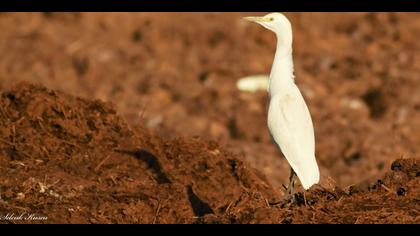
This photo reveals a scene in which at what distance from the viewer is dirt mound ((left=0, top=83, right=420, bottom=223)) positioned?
307 inches

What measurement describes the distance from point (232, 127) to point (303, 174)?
7.61m

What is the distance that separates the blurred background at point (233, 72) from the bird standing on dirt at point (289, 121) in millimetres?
4562

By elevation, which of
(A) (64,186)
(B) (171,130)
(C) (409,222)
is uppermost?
(C) (409,222)

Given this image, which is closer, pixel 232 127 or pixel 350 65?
pixel 232 127

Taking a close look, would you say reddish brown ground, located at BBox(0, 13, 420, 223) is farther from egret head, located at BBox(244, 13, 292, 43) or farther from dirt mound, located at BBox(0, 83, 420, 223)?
egret head, located at BBox(244, 13, 292, 43)

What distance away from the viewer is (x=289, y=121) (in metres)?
9.33

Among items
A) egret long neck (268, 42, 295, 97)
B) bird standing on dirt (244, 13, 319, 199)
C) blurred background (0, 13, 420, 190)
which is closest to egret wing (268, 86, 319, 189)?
bird standing on dirt (244, 13, 319, 199)

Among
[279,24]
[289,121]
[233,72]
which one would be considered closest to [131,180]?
[289,121]

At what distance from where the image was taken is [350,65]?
19.8 metres

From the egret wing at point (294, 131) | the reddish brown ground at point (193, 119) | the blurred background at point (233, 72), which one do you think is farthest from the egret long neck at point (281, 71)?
the blurred background at point (233, 72)

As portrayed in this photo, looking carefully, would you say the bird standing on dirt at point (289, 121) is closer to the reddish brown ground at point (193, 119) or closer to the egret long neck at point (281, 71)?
the egret long neck at point (281, 71)

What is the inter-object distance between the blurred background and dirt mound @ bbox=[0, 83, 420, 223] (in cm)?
367

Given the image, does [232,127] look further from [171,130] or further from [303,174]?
[303,174]

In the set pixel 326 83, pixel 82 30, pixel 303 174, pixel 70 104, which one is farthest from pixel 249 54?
pixel 303 174
